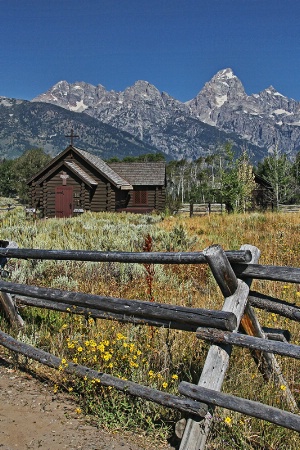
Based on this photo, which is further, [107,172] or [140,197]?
[140,197]

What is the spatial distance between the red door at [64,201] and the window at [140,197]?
6.37 meters

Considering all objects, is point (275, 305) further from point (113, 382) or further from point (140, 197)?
point (140, 197)

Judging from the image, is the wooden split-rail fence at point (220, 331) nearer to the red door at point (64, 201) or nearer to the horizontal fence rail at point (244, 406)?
the horizontal fence rail at point (244, 406)

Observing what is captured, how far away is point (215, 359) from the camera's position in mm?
3158

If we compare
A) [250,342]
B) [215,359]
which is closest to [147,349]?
[215,359]

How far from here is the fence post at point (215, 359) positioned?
3072mm

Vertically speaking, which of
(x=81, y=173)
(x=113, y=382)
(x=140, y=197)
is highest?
(x=81, y=173)

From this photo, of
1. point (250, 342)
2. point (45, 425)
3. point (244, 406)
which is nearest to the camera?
point (244, 406)

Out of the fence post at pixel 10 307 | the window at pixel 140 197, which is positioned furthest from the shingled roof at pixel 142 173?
the fence post at pixel 10 307

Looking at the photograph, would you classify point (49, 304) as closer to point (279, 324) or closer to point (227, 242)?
point (279, 324)

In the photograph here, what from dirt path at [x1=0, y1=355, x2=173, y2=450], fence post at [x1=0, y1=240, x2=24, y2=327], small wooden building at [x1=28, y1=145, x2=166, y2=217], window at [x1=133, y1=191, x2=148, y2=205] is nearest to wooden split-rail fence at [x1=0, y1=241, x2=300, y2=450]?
dirt path at [x1=0, y1=355, x2=173, y2=450]

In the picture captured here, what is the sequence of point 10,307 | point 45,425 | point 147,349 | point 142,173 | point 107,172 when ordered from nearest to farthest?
point 45,425 < point 147,349 < point 10,307 < point 107,172 < point 142,173

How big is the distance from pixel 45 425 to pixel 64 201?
90.4 ft

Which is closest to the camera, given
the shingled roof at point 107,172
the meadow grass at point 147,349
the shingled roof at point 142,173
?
the meadow grass at point 147,349
